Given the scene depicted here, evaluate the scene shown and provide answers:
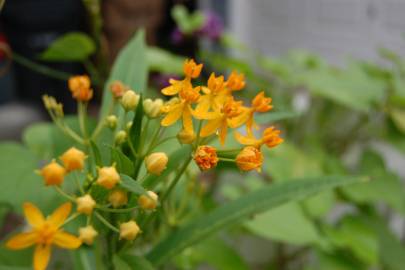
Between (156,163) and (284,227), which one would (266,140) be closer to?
(156,163)

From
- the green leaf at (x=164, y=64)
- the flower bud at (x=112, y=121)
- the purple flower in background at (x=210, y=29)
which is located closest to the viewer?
the flower bud at (x=112, y=121)

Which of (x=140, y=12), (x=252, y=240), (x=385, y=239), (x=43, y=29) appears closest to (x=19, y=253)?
(x=252, y=240)

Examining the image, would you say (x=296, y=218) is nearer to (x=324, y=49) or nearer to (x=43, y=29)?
(x=324, y=49)

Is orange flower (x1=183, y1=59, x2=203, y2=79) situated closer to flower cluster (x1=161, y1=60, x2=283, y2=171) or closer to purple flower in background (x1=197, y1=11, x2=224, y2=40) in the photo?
flower cluster (x1=161, y1=60, x2=283, y2=171)

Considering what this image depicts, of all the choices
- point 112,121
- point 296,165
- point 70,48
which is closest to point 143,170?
point 112,121

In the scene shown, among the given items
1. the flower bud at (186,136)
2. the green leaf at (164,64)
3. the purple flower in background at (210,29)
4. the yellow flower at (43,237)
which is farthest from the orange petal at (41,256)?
the purple flower in background at (210,29)

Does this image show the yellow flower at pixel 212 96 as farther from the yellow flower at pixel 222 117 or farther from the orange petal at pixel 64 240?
the orange petal at pixel 64 240

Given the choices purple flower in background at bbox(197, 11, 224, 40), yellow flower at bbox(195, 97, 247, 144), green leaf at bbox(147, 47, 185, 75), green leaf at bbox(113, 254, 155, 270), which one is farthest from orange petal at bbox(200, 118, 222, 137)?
purple flower in background at bbox(197, 11, 224, 40)
